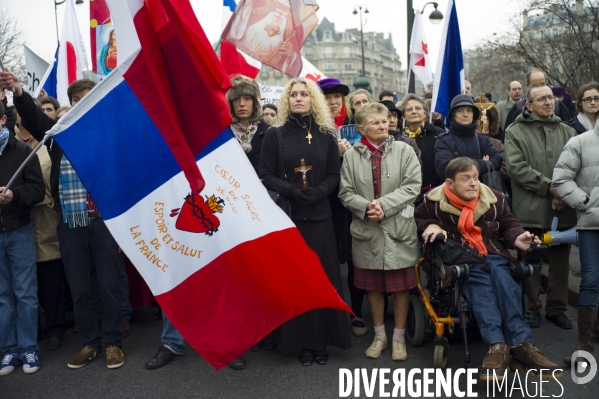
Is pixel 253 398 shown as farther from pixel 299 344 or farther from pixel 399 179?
pixel 399 179

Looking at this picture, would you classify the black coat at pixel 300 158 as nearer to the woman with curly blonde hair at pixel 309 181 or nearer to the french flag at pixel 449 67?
the woman with curly blonde hair at pixel 309 181

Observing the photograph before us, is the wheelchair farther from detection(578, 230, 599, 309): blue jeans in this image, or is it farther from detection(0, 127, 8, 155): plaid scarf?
detection(0, 127, 8, 155): plaid scarf

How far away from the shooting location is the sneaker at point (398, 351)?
480cm

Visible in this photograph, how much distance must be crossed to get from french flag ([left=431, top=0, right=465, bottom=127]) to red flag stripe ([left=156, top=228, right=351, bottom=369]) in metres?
4.12

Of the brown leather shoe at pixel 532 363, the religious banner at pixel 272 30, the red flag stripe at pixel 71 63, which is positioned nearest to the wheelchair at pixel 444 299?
the brown leather shoe at pixel 532 363

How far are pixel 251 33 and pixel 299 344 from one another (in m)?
3.17

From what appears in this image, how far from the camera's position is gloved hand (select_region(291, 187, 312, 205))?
4.78m

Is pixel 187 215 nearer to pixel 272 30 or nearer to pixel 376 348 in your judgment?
pixel 376 348

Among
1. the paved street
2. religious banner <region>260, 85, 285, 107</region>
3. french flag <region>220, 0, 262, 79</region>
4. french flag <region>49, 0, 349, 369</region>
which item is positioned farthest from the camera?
religious banner <region>260, 85, 285, 107</region>

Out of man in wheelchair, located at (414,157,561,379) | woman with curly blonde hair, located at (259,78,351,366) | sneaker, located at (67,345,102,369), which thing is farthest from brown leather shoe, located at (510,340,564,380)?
Result: sneaker, located at (67,345,102,369)

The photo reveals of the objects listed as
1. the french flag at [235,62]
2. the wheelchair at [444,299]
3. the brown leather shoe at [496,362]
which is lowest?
the brown leather shoe at [496,362]

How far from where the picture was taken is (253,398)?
4.20 metres

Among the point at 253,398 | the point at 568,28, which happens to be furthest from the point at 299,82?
the point at 568,28

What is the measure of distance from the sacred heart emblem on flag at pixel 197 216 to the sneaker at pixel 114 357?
1.79m
